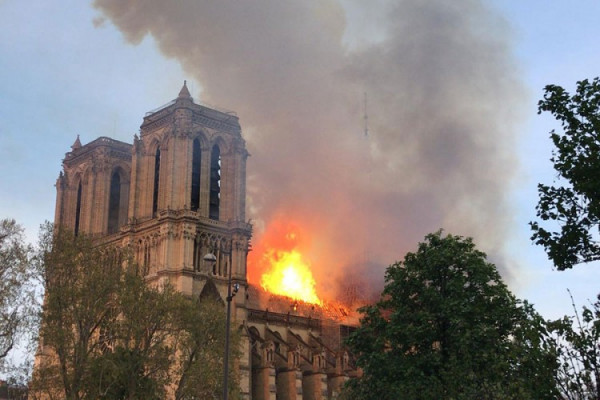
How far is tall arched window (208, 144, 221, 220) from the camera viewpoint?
87.2 metres

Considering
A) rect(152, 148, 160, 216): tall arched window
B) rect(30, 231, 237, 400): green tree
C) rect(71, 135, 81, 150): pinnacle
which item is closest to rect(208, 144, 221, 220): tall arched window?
rect(152, 148, 160, 216): tall arched window

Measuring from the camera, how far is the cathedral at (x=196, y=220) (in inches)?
3162

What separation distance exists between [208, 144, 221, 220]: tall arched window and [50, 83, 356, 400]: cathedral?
0.37 feet

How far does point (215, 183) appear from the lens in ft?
290

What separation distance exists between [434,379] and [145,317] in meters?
17.7

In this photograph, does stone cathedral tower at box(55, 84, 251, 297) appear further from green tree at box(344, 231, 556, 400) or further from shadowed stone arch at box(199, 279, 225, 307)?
green tree at box(344, 231, 556, 400)

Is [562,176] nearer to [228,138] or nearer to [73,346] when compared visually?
[73,346]

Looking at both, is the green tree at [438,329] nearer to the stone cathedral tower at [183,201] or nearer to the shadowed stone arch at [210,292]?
the shadowed stone arch at [210,292]

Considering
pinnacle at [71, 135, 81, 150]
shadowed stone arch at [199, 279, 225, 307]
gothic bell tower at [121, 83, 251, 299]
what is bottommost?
shadowed stone arch at [199, 279, 225, 307]

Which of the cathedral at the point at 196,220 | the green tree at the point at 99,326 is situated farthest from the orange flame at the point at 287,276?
the green tree at the point at 99,326

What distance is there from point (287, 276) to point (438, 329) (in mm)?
58359

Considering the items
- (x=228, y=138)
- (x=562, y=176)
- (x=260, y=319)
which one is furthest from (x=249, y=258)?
(x=562, y=176)

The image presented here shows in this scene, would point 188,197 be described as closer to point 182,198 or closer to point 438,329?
point 182,198

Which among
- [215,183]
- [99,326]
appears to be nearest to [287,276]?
[215,183]
